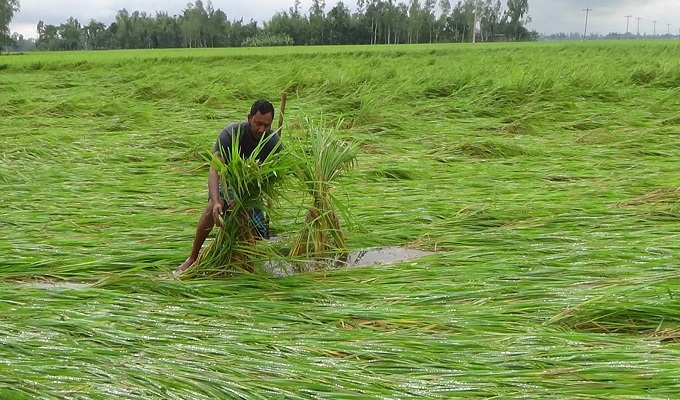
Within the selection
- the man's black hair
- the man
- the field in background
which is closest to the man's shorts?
the man

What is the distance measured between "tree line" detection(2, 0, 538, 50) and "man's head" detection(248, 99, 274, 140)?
47.7 m

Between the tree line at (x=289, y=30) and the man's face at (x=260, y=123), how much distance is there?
47.7m

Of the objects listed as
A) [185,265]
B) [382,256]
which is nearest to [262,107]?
[185,265]

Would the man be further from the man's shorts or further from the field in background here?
the field in background

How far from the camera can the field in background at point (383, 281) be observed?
223 centimetres

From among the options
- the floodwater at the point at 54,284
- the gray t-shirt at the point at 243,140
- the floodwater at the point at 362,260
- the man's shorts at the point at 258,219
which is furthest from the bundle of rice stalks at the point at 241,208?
the floodwater at the point at 54,284

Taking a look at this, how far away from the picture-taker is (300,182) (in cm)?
341

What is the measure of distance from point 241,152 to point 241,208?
47 cm

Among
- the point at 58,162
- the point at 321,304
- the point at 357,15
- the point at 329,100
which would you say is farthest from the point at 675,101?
the point at 357,15

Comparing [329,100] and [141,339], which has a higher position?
[329,100]

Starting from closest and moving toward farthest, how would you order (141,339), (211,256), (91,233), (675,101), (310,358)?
1. (310,358)
2. (141,339)
3. (211,256)
4. (91,233)
5. (675,101)

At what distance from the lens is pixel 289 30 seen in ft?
Answer: 184

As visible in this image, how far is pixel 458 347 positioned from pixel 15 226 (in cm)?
265

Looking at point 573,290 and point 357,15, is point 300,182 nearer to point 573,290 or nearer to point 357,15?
point 573,290
